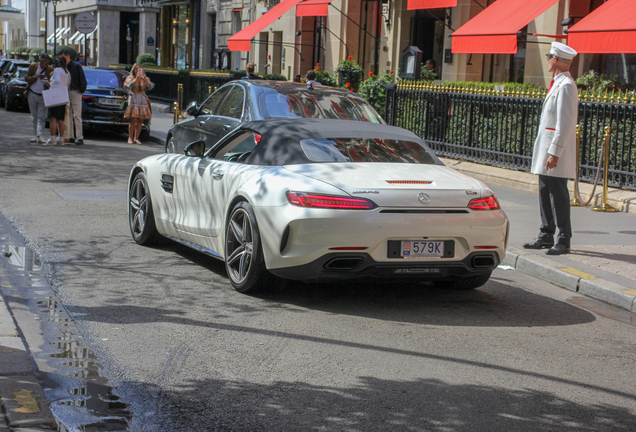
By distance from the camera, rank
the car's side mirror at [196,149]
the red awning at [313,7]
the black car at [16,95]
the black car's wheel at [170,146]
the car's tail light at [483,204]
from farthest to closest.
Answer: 1. the black car at [16,95]
2. the red awning at [313,7]
3. the black car's wheel at [170,146]
4. the car's side mirror at [196,149]
5. the car's tail light at [483,204]

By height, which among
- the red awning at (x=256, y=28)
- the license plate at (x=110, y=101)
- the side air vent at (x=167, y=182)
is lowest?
the side air vent at (x=167, y=182)

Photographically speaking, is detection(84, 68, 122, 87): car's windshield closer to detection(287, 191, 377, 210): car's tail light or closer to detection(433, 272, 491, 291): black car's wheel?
detection(433, 272, 491, 291): black car's wheel

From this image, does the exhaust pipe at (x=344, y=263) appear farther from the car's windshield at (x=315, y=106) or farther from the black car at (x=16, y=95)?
the black car at (x=16, y=95)

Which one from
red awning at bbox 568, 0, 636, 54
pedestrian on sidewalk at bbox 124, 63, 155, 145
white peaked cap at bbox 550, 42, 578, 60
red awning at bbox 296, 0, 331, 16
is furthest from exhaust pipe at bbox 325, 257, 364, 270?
red awning at bbox 296, 0, 331, 16

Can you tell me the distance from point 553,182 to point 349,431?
5.12 m

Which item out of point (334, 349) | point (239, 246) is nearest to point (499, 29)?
point (239, 246)

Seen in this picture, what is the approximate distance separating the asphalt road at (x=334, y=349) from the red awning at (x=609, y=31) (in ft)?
23.7

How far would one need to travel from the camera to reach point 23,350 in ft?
15.5

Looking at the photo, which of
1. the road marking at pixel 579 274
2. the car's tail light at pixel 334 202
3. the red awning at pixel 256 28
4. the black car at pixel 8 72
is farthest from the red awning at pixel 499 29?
the black car at pixel 8 72

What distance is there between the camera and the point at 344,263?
5855 mm

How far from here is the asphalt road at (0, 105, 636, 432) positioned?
406 cm

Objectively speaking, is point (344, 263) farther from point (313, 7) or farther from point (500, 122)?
point (313, 7)

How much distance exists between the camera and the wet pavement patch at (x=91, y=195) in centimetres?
1105

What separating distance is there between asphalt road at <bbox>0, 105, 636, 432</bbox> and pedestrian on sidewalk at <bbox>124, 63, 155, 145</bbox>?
11284mm
